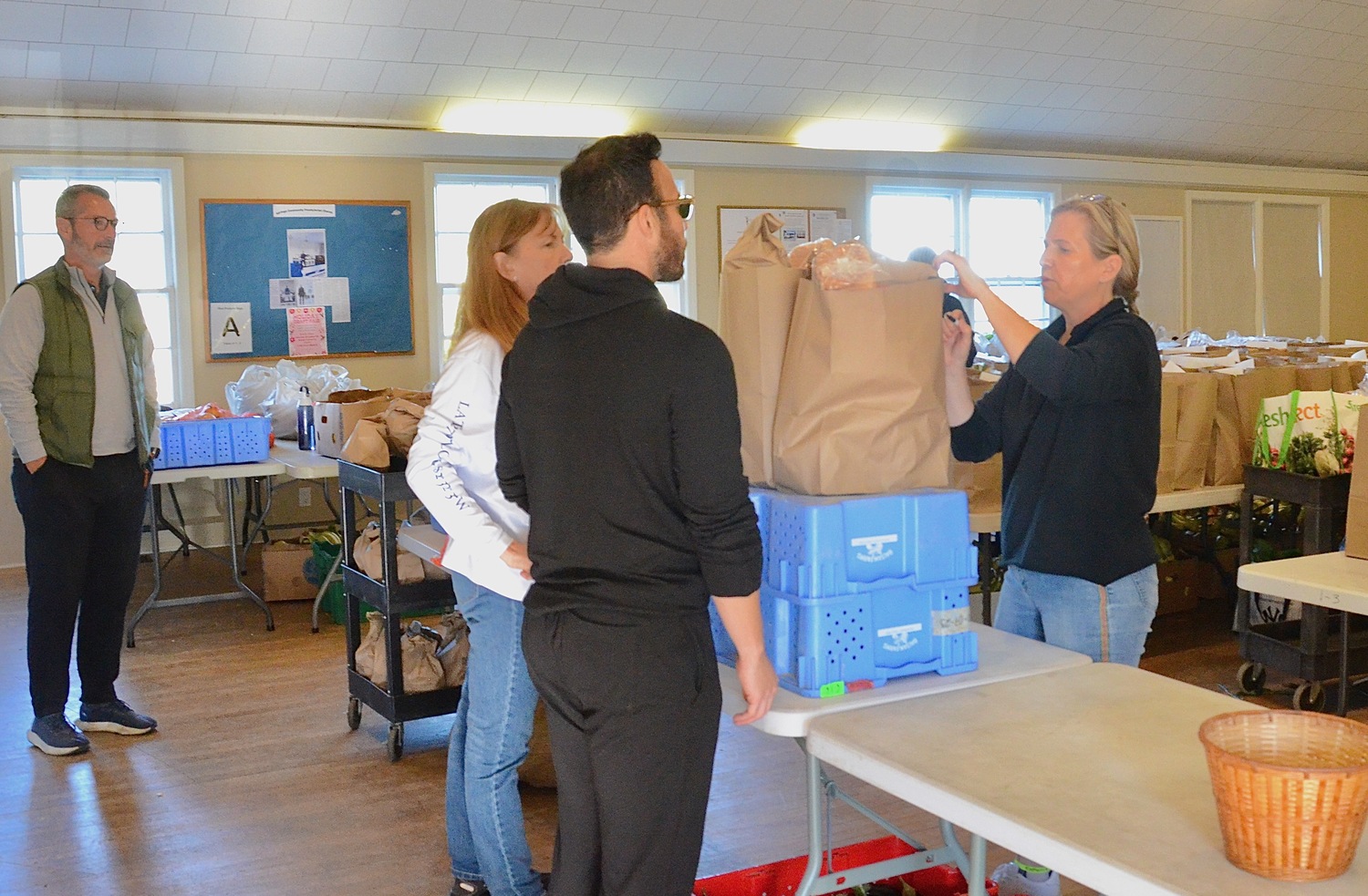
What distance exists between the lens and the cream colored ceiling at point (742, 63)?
256 inches

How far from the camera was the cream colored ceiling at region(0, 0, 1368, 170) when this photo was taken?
649cm

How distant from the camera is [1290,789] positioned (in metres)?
1.15

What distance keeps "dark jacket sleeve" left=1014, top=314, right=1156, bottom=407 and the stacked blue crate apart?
357mm

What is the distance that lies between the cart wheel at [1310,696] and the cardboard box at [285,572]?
422cm

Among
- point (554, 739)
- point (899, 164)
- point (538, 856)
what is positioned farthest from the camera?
point (899, 164)

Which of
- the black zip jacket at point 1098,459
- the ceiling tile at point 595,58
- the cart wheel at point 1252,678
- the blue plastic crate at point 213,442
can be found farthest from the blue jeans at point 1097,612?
→ the ceiling tile at point 595,58

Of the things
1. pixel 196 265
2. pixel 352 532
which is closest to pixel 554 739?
pixel 352 532

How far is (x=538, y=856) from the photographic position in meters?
3.06

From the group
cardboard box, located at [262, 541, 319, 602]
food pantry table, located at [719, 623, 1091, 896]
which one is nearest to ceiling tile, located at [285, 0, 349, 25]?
cardboard box, located at [262, 541, 319, 602]

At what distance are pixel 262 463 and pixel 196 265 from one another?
2.16 metres

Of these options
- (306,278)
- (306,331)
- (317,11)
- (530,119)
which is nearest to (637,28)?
(530,119)

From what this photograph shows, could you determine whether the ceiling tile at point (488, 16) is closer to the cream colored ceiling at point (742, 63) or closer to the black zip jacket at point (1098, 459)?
the cream colored ceiling at point (742, 63)

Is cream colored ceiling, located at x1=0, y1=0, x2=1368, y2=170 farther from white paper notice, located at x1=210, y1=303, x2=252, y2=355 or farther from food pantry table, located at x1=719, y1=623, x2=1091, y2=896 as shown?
food pantry table, located at x1=719, y1=623, x2=1091, y2=896

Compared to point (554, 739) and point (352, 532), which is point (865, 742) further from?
point (352, 532)
